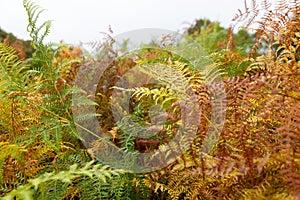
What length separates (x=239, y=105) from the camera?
0.98 m

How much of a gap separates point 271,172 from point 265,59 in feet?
1.46

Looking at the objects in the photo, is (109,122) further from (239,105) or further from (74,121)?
(239,105)

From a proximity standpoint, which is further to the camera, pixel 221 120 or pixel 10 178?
pixel 10 178

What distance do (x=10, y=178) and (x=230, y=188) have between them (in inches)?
28.0

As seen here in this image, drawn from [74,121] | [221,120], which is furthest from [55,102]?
[221,120]

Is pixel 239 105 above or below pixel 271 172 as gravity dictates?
above

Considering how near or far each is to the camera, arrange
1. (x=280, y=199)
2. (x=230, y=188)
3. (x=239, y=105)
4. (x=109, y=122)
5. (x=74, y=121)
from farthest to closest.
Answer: (x=109, y=122) → (x=74, y=121) → (x=239, y=105) → (x=230, y=188) → (x=280, y=199)

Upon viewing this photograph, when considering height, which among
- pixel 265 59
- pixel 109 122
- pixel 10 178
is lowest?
pixel 10 178

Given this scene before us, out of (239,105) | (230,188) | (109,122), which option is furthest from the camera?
(109,122)

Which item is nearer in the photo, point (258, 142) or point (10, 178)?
point (258, 142)

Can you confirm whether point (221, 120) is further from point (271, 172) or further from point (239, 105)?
point (271, 172)

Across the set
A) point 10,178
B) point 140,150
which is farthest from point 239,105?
point 10,178

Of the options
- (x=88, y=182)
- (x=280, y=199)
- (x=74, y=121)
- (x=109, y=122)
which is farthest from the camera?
(x=109, y=122)

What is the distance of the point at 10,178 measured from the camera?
118cm
